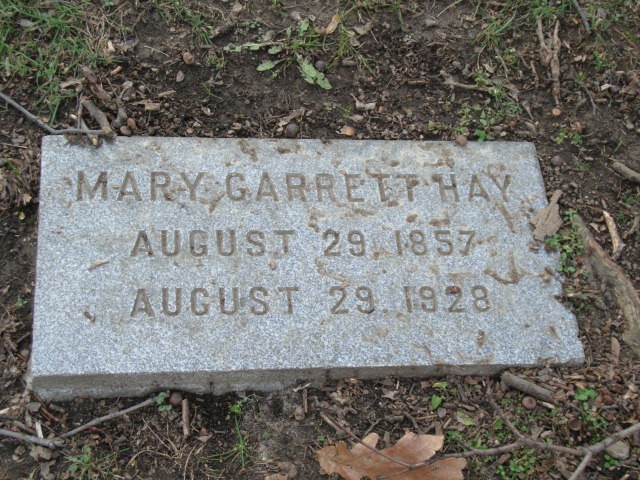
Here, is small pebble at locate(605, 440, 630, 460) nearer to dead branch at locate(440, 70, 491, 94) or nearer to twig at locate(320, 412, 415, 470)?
twig at locate(320, 412, 415, 470)

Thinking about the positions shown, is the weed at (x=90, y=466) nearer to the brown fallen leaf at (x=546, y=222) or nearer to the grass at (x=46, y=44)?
the grass at (x=46, y=44)

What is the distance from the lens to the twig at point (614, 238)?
3.16 metres

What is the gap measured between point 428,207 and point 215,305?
3.37ft

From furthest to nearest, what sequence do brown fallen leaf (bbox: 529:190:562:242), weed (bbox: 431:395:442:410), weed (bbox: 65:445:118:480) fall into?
brown fallen leaf (bbox: 529:190:562:242) → weed (bbox: 431:395:442:410) → weed (bbox: 65:445:118:480)

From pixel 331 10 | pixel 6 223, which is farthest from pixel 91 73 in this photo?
pixel 331 10

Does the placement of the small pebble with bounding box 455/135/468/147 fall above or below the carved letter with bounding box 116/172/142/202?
above

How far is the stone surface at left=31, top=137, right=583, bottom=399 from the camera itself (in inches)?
104

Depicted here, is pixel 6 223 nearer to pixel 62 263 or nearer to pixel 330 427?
pixel 62 263

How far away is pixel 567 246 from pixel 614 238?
1.04ft

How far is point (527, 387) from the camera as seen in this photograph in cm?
277

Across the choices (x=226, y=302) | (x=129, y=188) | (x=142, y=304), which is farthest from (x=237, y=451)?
(x=129, y=188)

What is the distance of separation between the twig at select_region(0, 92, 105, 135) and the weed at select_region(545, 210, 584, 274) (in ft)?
6.76

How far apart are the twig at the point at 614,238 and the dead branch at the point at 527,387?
80 cm

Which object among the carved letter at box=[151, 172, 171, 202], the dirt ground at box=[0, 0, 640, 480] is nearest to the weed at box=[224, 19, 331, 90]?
the dirt ground at box=[0, 0, 640, 480]
